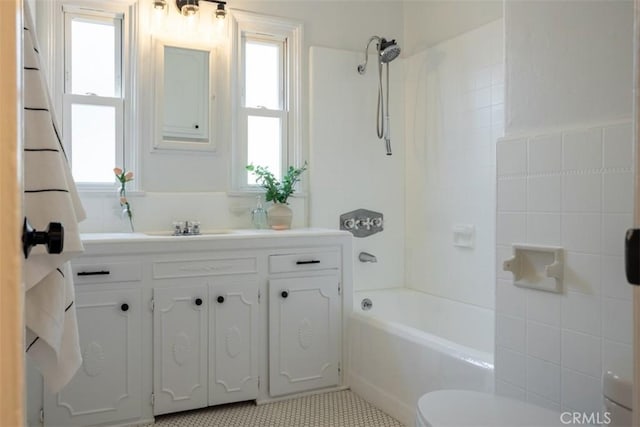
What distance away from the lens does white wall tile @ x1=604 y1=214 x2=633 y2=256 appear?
1.42 m

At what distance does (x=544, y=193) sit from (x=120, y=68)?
7.64 feet

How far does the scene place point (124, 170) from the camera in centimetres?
286

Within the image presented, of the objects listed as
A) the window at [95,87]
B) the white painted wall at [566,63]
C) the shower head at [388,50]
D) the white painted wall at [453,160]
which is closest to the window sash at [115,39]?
the window at [95,87]

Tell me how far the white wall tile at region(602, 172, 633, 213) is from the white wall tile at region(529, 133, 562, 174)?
164 mm

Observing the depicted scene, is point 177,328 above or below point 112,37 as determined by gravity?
below

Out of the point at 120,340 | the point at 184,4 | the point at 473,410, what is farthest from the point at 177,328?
the point at 184,4

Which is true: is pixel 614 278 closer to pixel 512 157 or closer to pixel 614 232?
pixel 614 232

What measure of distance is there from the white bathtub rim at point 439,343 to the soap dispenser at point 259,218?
76 cm

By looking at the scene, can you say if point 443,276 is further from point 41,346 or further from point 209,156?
point 41,346

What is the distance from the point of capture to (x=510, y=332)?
5.75ft

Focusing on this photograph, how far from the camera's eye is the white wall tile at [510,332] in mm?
1715

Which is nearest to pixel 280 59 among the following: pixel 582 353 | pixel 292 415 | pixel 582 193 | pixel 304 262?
pixel 304 262

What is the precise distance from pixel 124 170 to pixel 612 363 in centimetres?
247

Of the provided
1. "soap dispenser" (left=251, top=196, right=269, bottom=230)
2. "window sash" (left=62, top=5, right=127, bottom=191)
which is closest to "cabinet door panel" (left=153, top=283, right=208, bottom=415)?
"soap dispenser" (left=251, top=196, right=269, bottom=230)
